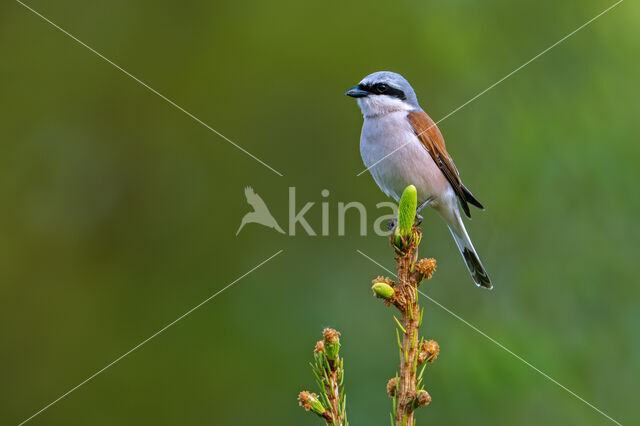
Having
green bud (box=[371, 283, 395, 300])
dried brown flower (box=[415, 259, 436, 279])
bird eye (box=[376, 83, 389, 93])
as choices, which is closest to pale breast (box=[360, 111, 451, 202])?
bird eye (box=[376, 83, 389, 93])

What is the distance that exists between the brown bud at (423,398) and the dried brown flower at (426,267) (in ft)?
1.62

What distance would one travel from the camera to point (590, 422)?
3.79 metres

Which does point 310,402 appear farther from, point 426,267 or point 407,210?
point 407,210

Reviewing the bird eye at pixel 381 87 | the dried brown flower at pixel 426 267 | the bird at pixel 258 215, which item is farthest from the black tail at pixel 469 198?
the dried brown flower at pixel 426 267

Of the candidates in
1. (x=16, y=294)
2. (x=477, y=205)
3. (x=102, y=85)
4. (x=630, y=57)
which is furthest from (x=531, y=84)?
(x=16, y=294)

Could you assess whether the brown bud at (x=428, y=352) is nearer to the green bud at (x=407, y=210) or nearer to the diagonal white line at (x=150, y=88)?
the green bud at (x=407, y=210)

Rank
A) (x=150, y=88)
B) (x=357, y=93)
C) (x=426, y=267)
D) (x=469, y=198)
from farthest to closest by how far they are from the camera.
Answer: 1. (x=150, y=88)
2. (x=357, y=93)
3. (x=469, y=198)
4. (x=426, y=267)

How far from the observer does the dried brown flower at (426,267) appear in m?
2.36

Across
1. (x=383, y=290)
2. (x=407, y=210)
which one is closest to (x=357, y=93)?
(x=407, y=210)

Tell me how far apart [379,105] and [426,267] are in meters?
2.44

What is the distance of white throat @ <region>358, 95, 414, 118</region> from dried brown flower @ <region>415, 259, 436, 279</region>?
240cm

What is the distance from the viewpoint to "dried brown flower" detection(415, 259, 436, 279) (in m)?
2.36

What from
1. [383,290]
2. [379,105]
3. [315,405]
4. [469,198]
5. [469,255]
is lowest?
[469,255]

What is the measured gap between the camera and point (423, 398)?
2.01 meters
